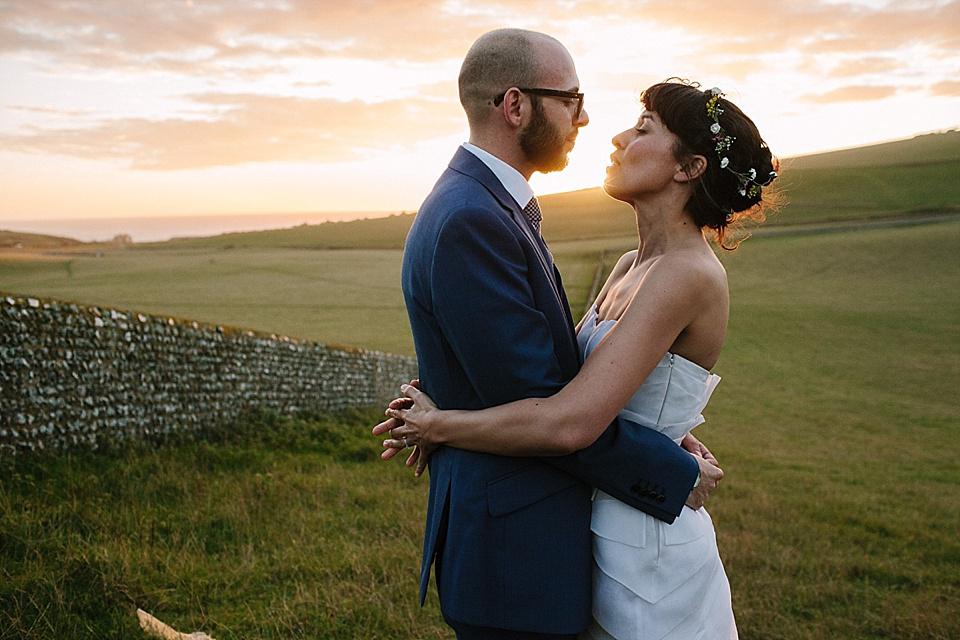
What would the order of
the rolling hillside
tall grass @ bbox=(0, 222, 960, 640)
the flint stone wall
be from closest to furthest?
tall grass @ bbox=(0, 222, 960, 640), the flint stone wall, the rolling hillside

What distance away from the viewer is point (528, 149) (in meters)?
2.83

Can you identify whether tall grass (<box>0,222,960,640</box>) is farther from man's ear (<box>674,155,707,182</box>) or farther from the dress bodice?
man's ear (<box>674,155,707,182</box>)

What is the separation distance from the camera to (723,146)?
2.96 meters

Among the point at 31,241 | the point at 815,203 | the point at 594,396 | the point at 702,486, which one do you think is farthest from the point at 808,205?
the point at 594,396

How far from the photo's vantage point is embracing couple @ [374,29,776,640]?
241cm

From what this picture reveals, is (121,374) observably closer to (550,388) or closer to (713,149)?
(550,388)

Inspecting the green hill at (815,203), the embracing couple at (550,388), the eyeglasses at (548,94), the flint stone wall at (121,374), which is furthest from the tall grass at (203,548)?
the green hill at (815,203)

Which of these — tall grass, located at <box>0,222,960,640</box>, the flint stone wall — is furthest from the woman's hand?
the flint stone wall

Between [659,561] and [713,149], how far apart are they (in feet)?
5.34

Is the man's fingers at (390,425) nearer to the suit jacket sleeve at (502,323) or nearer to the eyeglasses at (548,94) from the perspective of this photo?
the suit jacket sleeve at (502,323)

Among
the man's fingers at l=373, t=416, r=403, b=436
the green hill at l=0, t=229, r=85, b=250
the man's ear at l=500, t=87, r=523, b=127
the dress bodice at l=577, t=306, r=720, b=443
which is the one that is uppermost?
the green hill at l=0, t=229, r=85, b=250

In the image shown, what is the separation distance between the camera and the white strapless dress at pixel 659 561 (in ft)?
8.68

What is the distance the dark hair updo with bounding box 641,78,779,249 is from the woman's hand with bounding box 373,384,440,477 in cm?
135

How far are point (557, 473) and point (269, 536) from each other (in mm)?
4259
